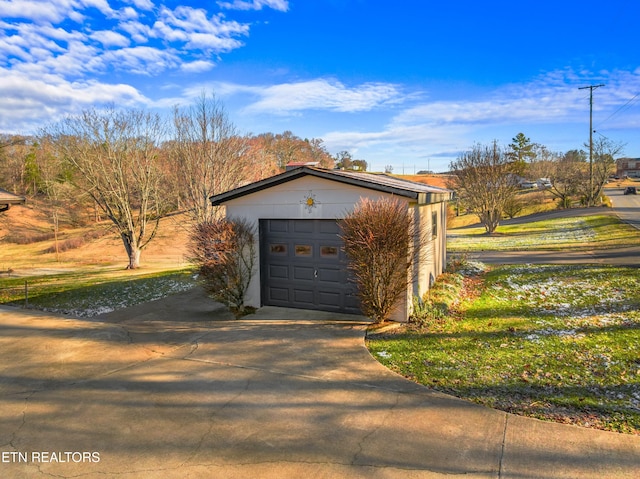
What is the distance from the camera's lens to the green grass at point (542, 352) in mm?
4824

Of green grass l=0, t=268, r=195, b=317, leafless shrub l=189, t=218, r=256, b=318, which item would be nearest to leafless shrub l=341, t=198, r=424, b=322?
leafless shrub l=189, t=218, r=256, b=318

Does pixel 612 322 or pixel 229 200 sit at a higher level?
pixel 229 200

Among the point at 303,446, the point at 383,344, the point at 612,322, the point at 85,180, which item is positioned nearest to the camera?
the point at 303,446

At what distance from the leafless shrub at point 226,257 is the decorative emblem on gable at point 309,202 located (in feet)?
5.10

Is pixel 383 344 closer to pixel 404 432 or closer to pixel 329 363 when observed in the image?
pixel 329 363

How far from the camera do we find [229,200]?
9852mm

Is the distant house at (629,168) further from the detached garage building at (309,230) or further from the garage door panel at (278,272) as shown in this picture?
the garage door panel at (278,272)

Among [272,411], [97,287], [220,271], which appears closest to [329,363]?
[272,411]

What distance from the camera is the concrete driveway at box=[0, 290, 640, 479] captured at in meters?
3.73

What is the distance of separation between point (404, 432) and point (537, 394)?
2.01 meters

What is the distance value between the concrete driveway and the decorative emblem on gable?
10.1ft

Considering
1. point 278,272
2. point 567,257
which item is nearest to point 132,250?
point 278,272

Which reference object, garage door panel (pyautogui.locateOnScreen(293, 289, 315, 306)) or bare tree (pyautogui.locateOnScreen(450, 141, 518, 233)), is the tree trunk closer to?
garage door panel (pyautogui.locateOnScreen(293, 289, 315, 306))

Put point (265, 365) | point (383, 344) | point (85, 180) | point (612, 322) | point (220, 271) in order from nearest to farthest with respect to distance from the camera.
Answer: point (265, 365) → point (383, 344) → point (612, 322) → point (220, 271) → point (85, 180)
